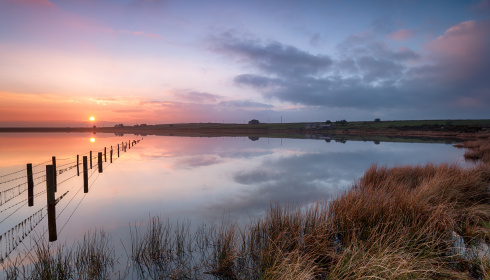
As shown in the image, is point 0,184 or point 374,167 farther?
point 0,184

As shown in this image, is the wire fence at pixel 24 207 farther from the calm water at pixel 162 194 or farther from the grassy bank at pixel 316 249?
the grassy bank at pixel 316 249

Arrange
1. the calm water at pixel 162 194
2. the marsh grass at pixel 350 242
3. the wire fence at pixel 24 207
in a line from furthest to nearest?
the calm water at pixel 162 194, the wire fence at pixel 24 207, the marsh grass at pixel 350 242

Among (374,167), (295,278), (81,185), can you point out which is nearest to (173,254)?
(295,278)

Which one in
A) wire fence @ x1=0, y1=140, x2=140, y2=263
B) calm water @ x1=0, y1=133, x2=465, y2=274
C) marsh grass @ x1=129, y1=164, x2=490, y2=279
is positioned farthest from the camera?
calm water @ x1=0, y1=133, x2=465, y2=274

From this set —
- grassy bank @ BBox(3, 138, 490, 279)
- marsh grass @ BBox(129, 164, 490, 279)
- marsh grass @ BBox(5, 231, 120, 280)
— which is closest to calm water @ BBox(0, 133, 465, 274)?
marsh grass @ BBox(5, 231, 120, 280)

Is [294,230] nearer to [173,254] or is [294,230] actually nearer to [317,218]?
[317,218]

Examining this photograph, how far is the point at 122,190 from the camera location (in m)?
17.7

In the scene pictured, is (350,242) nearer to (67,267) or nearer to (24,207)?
(67,267)

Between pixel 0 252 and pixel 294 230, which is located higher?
pixel 294 230

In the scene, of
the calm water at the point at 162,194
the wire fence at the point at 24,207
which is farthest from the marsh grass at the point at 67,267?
the wire fence at the point at 24,207

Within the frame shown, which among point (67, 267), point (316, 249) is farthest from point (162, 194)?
point (316, 249)

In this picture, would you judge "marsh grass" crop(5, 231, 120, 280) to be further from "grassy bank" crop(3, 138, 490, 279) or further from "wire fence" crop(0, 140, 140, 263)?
"wire fence" crop(0, 140, 140, 263)

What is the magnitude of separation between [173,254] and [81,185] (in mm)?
14964

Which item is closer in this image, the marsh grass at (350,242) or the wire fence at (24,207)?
the marsh grass at (350,242)
